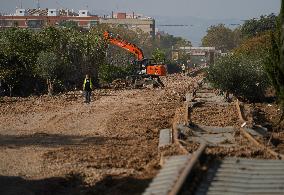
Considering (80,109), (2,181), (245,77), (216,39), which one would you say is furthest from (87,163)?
(216,39)

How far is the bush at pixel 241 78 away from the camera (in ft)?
77.8

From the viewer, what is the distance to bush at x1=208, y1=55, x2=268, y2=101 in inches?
933

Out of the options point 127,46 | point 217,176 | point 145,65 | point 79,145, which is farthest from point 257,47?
point 217,176

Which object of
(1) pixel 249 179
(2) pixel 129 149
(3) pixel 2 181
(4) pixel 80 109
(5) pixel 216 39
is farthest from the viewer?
(5) pixel 216 39

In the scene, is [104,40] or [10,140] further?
[104,40]

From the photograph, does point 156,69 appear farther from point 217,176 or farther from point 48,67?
point 217,176

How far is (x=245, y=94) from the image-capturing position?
2416cm

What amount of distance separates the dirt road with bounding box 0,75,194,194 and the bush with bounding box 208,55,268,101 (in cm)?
231

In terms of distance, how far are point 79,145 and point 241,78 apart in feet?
39.4

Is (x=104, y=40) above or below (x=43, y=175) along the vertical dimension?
above

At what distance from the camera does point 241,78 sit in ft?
78.0

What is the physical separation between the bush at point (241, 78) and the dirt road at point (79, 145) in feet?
7.58

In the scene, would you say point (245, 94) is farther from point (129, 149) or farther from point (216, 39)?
point (216, 39)

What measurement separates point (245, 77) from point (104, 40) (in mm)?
17534
